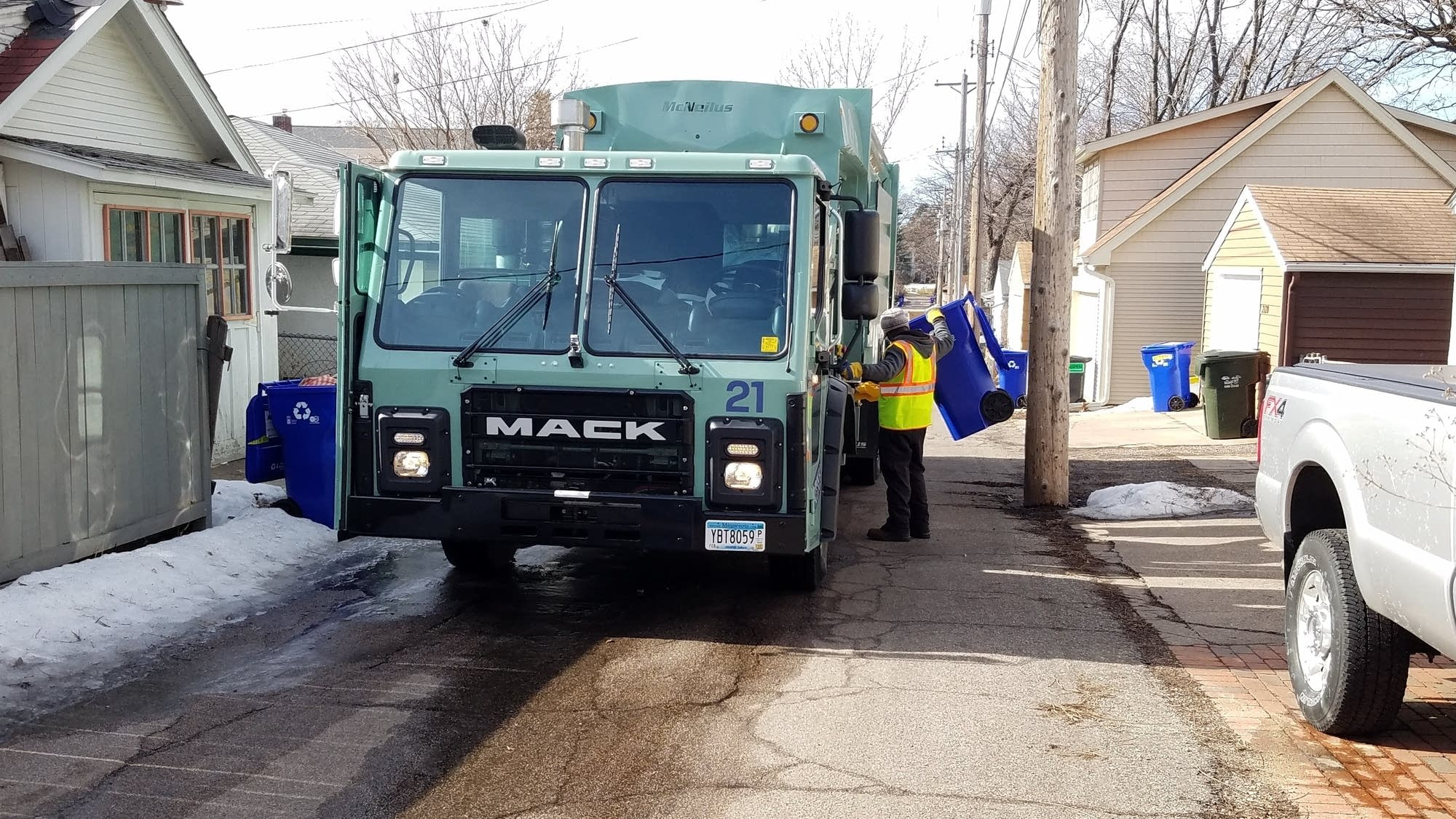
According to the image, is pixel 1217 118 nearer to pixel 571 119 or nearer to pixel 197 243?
pixel 197 243

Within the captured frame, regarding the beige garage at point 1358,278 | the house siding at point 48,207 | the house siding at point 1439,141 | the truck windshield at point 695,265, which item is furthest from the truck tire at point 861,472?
the house siding at point 1439,141

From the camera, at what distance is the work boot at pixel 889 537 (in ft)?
30.8

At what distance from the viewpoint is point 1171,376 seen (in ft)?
69.2

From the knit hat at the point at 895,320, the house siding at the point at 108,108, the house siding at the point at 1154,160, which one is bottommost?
the knit hat at the point at 895,320

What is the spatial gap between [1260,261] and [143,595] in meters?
17.2

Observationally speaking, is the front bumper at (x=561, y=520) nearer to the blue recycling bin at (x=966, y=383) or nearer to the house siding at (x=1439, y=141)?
the blue recycling bin at (x=966, y=383)

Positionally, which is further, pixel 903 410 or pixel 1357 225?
pixel 1357 225

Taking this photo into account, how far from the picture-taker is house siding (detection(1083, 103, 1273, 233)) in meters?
24.8

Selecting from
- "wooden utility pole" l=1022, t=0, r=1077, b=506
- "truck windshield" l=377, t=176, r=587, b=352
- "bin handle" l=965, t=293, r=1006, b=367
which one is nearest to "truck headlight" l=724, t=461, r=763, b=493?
"truck windshield" l=377, t=176, r=587, b=352

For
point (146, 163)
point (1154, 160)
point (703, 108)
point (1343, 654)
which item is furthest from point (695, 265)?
point (1154, 160)

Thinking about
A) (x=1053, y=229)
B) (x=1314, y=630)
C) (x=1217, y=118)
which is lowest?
(x=1314, y=630)

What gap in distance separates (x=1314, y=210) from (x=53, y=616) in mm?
17729

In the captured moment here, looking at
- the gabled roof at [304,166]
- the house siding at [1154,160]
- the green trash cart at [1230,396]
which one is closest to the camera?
the green trash cart at [1230,396]

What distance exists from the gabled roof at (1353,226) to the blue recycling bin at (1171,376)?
7.89ft
